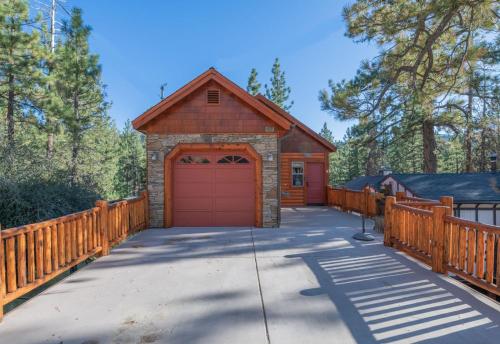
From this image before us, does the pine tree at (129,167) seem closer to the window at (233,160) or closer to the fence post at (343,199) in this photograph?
the fence post at (343,199)

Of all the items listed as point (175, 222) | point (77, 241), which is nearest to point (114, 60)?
point (175, 222)

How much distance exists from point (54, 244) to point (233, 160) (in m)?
5.16

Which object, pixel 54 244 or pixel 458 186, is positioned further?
pixel 458 186

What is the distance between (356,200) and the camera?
11.3 metres

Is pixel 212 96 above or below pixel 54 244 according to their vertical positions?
above

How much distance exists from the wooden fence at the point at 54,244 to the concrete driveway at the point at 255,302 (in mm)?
262

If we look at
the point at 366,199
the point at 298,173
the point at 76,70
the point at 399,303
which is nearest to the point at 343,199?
the point at 366,199

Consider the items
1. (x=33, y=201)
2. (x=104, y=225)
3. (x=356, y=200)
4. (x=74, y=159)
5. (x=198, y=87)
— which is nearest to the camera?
(x=104, y=225)

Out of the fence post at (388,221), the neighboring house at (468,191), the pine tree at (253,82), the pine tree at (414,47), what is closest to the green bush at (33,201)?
the fence post at (388,221)

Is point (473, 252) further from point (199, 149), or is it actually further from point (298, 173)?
point (298, 173)

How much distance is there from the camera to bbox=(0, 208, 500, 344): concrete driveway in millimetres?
2871

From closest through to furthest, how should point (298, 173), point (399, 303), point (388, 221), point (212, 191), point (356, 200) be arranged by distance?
point (399, 303)
point (388, 221)
point (212, 191)
point (356, 200)
point (298, 173)

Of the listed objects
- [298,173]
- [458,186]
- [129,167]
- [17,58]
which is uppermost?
[17,58]

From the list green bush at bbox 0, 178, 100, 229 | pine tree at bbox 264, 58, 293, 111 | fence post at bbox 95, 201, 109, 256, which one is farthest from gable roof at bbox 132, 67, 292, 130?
pine tree at bbox 264, 58, 293, 111
